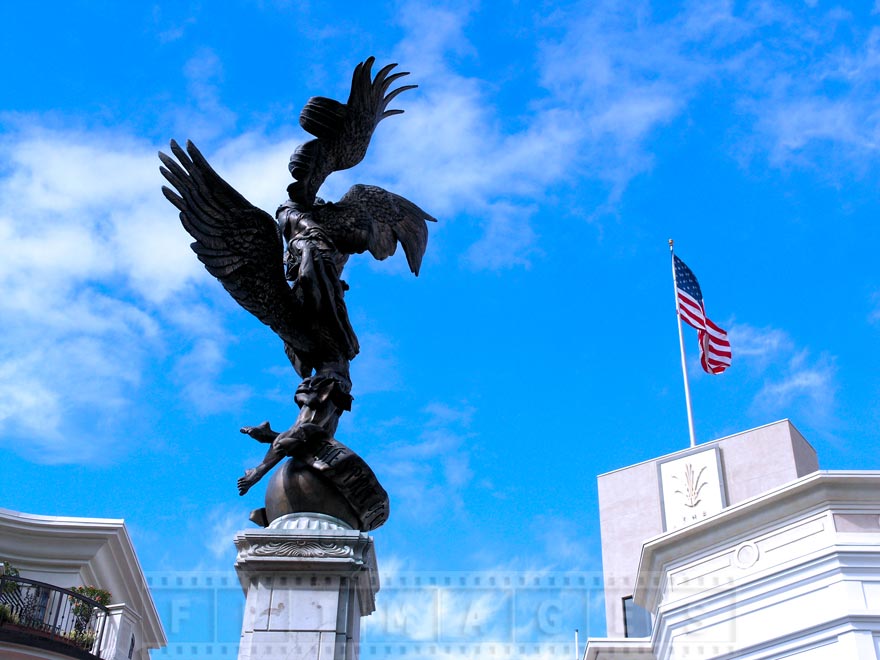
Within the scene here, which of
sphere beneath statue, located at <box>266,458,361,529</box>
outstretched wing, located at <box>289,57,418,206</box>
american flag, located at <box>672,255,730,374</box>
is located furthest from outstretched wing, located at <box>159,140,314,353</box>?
american flag, located at <box>672,255,730,374</box>

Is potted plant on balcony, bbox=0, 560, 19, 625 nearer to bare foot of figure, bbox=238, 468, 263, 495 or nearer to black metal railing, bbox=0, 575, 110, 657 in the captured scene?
black metal railing, bbox=0, 575, 110, 657

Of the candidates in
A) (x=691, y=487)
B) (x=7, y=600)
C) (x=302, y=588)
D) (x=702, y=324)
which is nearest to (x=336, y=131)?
(x=302, y=588)

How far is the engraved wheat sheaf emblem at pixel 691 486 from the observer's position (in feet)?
118

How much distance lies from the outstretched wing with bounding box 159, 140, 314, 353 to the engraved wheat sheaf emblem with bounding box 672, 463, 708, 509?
30.3 m

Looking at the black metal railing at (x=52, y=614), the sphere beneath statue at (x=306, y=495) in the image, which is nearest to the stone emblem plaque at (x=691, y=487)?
the black metal railing at (x=52, y=614)

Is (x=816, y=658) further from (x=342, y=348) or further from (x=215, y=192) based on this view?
(x=215, y=192)

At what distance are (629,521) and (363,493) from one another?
1264 inches

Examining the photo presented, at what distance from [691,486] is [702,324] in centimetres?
977

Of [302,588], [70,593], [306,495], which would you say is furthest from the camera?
[70,593]

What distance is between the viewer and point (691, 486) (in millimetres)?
36438

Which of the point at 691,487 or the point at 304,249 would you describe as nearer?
the point at 304,249

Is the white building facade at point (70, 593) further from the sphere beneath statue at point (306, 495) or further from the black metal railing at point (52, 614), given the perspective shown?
the sphere beneath statue at point (306, 495)

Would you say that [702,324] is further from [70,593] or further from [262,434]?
[262,434]

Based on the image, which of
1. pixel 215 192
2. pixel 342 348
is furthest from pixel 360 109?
pixel 342 348
